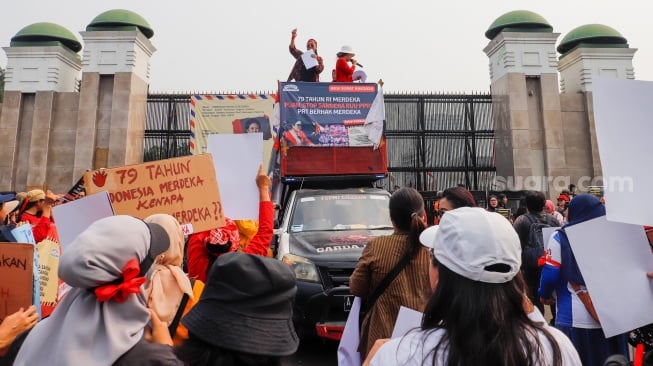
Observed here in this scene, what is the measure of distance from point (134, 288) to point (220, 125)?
36.3 ft

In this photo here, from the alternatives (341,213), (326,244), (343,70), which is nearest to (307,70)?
(343,70)

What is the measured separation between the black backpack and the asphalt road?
2358 millimetres

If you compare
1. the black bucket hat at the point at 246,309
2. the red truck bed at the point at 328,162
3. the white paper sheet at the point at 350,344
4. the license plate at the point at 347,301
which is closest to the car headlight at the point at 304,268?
the license plate at the point at 347,301

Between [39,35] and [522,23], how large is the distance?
16.4 meters

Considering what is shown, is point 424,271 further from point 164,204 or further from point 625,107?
point 164,204

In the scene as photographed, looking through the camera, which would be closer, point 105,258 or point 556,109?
point 105,258

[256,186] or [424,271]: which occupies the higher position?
[256,186]

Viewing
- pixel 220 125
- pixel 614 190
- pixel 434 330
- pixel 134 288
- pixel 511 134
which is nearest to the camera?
pixel 434 330

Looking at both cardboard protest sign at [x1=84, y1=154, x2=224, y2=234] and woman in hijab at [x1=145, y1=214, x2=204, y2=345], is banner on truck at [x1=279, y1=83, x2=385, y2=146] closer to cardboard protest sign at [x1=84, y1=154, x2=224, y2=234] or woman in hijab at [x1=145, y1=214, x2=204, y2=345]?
cardboard protest sign at [x1=84, y1=154, x2=224, y2=234]

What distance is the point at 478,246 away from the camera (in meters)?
1.32

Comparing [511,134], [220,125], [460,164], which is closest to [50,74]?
[220,125]

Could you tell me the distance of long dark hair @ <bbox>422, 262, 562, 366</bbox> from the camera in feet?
4.00

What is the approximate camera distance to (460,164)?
52.2 ft

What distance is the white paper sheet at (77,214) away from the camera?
2701 mm
